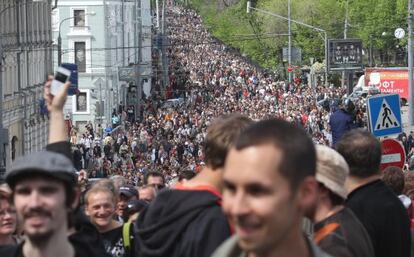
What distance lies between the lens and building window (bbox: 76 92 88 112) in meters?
81.1

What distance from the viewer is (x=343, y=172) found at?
697 centimetres

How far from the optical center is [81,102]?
81.3 meters

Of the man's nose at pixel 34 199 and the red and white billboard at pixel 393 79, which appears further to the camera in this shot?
the red and white billboard at pixel 393 79

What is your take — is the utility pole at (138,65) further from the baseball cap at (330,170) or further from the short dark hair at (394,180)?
the baseball cap at (330,170)

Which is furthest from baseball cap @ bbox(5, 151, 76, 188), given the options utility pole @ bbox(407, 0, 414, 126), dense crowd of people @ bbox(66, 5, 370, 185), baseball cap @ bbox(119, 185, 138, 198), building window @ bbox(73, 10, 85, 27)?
building window @ bbox(73, 10, 85, 27)

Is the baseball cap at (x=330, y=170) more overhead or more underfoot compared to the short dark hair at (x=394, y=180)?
more overhead

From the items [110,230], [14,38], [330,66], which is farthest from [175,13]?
[110,230]

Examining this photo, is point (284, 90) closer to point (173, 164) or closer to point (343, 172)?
point (173, 164)

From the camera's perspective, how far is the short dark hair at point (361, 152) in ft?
25.7

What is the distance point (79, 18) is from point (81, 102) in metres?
4.75

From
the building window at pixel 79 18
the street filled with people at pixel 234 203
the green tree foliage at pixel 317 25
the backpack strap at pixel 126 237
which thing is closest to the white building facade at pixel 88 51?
the building window at pixel 79 18

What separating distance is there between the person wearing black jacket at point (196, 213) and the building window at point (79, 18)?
7532 centimetres

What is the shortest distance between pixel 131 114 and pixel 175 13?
318 ft

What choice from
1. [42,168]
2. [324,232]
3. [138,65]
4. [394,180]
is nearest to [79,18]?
[138,65]
